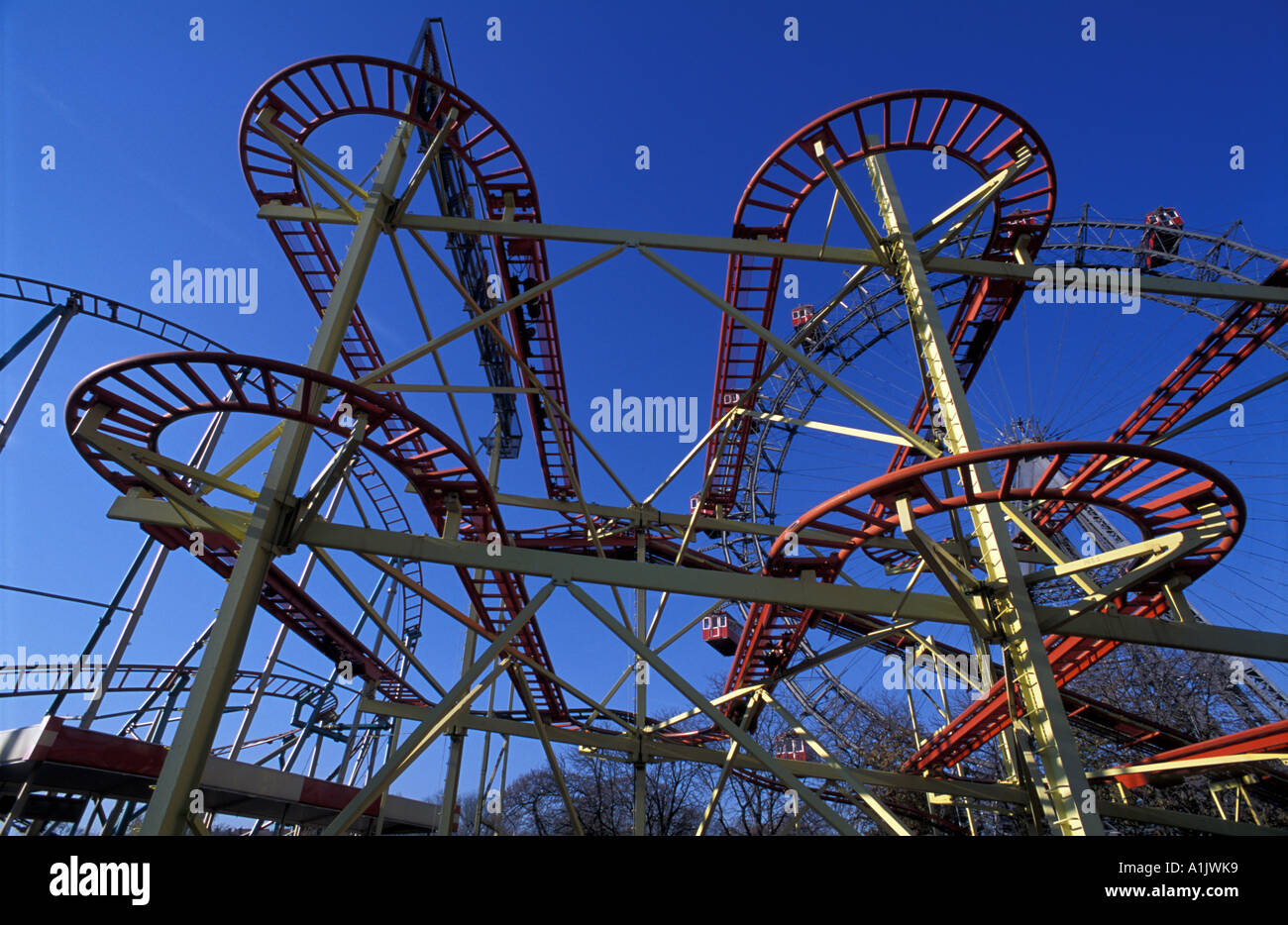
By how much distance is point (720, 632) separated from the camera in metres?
26.9

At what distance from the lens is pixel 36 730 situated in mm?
9695

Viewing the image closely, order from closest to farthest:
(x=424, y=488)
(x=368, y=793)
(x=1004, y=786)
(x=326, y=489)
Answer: (x=368, y=793), (x=326, y=489), (x=424, y=488), (x=1004, y=786)

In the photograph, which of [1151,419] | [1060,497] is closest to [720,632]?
[1151,419]

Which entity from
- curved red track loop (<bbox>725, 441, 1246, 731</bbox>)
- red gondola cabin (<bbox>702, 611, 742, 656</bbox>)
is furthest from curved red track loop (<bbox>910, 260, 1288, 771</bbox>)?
red gondola cabin (<bbox>702, 611, 742, 656</bbox>)

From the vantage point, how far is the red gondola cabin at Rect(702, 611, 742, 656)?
1061 inches

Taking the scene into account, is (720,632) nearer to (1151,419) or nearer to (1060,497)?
(1151,419)

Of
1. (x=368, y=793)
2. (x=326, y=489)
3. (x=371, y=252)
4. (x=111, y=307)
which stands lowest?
(x=368, y=793)

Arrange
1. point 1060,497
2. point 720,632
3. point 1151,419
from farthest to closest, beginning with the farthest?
1. point 720,632
2. point 1151,419
3. point 1060,497

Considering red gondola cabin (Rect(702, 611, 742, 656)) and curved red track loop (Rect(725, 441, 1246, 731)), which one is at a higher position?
red gondola cabin (Rect(702, 611, 742, 656))

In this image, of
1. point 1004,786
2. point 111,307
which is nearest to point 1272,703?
point 1004,786

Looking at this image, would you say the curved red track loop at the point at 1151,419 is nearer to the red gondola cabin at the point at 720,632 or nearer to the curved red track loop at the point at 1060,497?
the curved red track loop at the point at 1060,497

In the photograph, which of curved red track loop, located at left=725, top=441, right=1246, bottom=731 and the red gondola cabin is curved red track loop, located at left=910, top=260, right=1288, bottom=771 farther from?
the red gondola cabin
